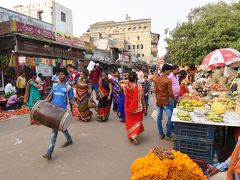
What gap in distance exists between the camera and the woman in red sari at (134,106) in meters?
5.15

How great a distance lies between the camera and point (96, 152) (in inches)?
182

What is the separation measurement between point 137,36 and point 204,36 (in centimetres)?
3937

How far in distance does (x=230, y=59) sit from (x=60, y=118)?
592 cm

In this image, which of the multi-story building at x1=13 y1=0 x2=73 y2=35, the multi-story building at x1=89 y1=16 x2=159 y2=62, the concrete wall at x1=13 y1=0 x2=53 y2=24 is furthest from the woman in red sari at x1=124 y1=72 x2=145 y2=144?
the multi-story building at x1=89 y1=16 x2=159 y2=62

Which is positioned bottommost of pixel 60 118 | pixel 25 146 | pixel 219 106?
pixel 25 146

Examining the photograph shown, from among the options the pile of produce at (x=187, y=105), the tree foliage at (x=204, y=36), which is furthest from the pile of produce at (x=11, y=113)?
the tree foliage at (x=204, y=36)

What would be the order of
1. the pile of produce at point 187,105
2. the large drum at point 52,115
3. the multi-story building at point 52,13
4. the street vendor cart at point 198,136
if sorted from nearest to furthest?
the street vendor cart at point 198,136 → the large drum at point 52,115 → the pile of produce at point 187,105 → the multi-story building at point 52,13

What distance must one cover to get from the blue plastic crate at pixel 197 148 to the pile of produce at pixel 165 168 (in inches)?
36.1

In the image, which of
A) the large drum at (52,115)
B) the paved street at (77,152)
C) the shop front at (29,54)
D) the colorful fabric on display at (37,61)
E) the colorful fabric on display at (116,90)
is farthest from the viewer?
the colorful fabric on display at (37,61)

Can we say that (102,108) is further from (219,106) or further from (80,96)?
(219,106)

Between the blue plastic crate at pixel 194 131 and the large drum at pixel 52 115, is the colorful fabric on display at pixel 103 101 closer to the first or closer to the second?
the large drum at pixel 52 115

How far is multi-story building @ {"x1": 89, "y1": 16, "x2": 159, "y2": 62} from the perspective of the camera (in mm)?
52844

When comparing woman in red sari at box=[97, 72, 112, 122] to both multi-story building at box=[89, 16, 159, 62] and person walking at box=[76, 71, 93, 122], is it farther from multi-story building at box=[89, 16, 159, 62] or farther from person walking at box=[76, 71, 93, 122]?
multi-story building at box=[89, 16, 159, 62]

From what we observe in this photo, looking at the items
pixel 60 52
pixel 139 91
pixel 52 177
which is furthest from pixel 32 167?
pixel 60 52
